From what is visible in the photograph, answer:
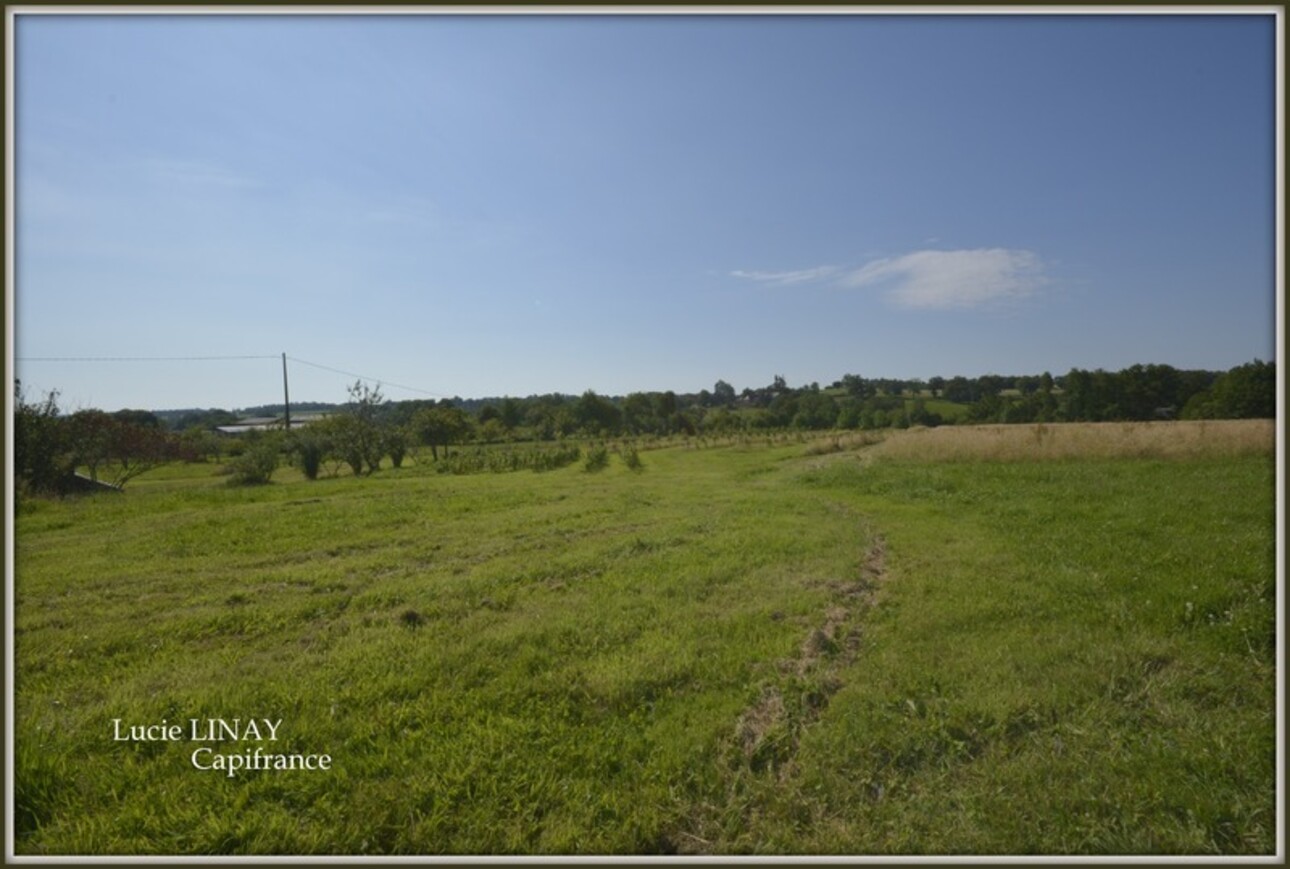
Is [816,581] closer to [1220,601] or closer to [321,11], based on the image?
[1220,601]

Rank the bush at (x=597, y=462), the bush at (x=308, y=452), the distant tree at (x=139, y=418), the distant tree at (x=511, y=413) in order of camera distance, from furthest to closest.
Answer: the distant tree at (x=511, y=413)
the bush at (x=597, y=462)
the bush at (x=308, y=452)
the distant tree at (x=139, y=418)

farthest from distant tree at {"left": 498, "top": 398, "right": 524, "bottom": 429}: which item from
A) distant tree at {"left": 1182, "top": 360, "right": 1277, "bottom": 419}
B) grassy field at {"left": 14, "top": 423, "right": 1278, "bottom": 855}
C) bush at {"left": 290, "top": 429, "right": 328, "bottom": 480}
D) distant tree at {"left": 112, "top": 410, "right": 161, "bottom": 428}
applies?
distant tree at {"left": 1182, "top": 360, "right": 1277, "bottom": 419}

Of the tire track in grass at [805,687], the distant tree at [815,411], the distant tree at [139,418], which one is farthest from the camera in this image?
the distant tree at [815,411]

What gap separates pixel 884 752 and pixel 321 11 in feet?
22.3

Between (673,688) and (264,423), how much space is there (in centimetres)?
2549

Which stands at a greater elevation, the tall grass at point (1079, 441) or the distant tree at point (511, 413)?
the distant tree at point (511, 413)

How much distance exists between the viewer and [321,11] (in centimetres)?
408

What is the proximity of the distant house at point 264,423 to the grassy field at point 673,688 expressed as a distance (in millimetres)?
13374

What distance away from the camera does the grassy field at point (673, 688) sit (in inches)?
115

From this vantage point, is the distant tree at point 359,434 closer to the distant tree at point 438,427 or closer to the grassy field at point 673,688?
the distant tree at point 438,427

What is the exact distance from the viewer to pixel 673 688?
419cm

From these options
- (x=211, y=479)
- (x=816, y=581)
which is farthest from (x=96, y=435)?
(x=816, y=581)

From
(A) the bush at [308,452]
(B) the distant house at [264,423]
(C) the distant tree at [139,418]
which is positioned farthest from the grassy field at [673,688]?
(A) the bush at [308,452]

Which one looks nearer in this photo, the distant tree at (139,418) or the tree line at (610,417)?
the tree line at (610,417)
